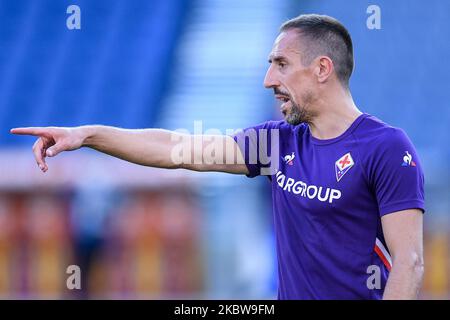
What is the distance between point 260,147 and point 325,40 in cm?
61

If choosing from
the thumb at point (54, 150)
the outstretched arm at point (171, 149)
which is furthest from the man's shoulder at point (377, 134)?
the thumb at point (54, 150)

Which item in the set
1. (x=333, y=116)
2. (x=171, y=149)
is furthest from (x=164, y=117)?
(x=333, y=116)

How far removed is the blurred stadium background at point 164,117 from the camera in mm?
8859

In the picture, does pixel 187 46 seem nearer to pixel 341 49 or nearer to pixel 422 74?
pixel 422 74

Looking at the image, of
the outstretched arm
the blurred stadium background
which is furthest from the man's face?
the blurred stadium background

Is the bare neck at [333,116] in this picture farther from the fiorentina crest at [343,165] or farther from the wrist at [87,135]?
the wrist at [87,135]

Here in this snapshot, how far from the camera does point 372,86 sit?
11289 mm

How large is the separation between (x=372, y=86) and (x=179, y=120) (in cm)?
262

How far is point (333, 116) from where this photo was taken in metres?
4.07

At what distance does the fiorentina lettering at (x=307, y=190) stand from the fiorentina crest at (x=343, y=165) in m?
0.07

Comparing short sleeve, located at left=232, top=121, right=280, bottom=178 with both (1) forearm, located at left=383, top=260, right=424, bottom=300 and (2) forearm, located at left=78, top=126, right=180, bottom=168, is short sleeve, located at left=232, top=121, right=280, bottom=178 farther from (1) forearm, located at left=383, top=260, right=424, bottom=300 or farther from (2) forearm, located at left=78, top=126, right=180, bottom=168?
(1) forearm, located at left=383, top=260, right=424, bottom=300

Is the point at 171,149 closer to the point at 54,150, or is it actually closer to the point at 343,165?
the point at 54,150

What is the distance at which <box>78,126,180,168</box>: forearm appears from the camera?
13.5 feet

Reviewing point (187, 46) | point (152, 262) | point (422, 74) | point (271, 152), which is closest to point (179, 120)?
point (187, 46)
